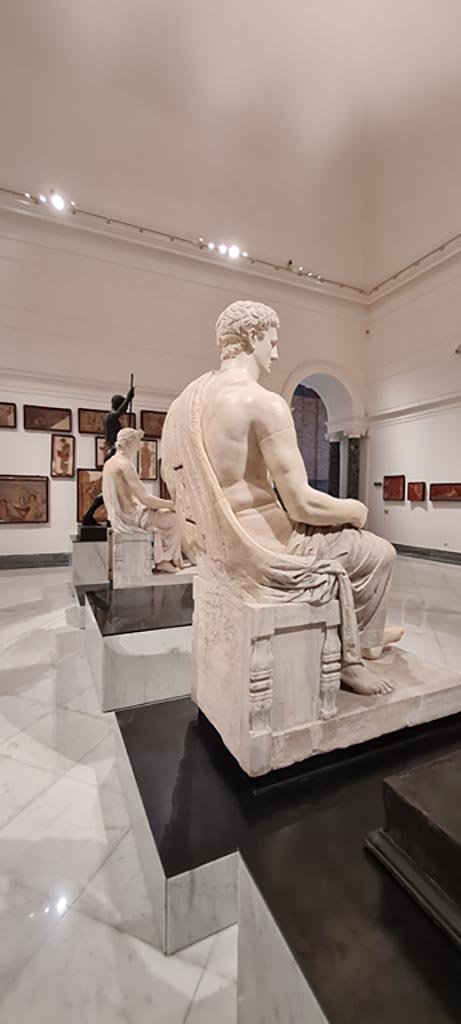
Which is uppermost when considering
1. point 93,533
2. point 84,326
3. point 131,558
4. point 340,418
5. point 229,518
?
point 84,326

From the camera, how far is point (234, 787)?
58.2 inches

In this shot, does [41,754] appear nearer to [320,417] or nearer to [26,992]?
[26,992]

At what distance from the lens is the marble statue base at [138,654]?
2611 millimetres

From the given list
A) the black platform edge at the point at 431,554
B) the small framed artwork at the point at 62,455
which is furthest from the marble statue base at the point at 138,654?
the black platform edge at the point at 431,554

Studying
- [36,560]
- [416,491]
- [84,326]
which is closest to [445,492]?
[416,491]

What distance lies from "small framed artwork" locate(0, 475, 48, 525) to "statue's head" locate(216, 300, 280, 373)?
6681mm

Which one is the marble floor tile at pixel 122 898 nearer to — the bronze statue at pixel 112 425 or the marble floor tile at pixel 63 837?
the marble floor tile at pixel 63 837

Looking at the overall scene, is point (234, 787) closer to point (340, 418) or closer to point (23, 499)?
point (23, 499)

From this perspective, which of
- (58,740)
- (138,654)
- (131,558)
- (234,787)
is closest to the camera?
(234,787)

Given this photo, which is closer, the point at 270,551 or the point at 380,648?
the point at 270,551

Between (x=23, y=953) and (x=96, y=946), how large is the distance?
7.6 inches

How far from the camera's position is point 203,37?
22.9ft

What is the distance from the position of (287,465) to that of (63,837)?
1.62m

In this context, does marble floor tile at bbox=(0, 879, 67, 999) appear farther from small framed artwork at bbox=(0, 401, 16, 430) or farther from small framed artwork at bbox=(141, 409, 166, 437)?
small framed artwork at bbox=(141, 409, 166, 437)
